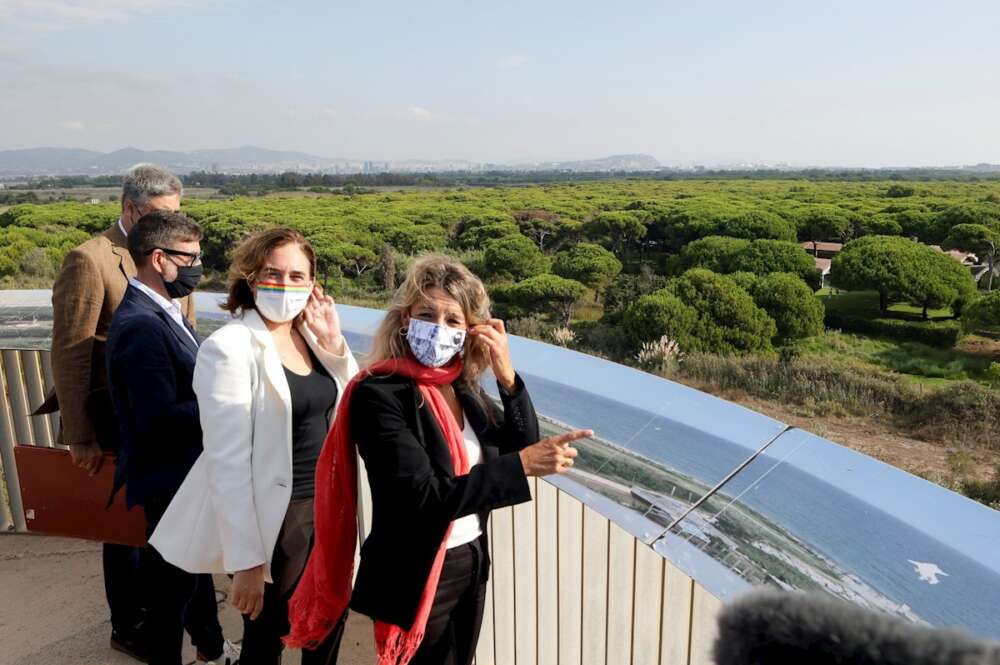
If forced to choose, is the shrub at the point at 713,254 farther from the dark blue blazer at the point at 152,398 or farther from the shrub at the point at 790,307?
the dark blue blazer at the point at 152,398

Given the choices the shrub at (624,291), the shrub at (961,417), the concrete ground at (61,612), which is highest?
the concrete ground at (61,612)

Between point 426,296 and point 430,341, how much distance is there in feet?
0.32

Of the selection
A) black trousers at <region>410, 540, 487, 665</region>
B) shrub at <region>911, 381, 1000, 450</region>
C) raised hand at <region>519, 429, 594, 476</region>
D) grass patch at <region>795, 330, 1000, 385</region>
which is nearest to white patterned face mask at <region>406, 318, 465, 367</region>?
raised hand at <region>519, 429, 594, 476</region>

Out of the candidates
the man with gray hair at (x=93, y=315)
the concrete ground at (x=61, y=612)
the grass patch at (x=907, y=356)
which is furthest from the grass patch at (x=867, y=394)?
the man with gray hair at (x=93, y=315)

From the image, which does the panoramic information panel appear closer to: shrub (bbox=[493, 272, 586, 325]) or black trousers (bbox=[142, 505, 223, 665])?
black trousers (bbox=[142, 505, 223, 665])

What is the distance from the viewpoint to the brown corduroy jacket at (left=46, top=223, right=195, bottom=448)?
2.11 metres

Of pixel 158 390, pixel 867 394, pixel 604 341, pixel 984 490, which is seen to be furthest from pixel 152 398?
pixel 604 341

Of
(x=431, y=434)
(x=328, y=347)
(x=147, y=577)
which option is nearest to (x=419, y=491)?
(x=431, y=434)

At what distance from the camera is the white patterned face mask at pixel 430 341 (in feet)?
4.99

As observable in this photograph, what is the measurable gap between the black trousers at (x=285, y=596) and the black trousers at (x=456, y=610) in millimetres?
316

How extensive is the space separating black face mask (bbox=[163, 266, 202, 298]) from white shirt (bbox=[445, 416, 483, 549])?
1.01m

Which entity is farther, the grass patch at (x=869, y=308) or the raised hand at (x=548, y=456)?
the grass patch at (x=869, y=308)

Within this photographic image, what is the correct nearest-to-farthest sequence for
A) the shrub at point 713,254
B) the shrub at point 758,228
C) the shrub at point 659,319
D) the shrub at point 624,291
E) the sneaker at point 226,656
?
1. the sneaker at point 226,656
2. the shrub at point 659,319
3. the shrub at point 624,291
4. the shrub at point 713,254
5. the shrub at point 758,228

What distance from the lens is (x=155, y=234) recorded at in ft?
6.52
